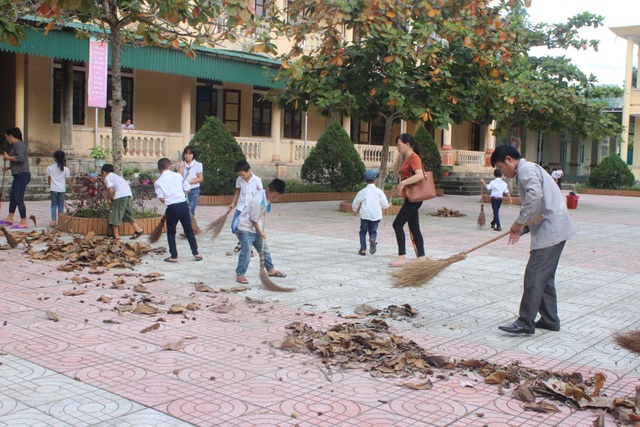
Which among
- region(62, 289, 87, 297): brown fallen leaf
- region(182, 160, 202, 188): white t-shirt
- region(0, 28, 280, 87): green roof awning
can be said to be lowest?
region(62, 289, 87, 297): brown fallen leaf

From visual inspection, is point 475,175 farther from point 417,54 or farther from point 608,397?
point 608,397

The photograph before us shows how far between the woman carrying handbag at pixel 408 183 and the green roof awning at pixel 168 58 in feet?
26.7

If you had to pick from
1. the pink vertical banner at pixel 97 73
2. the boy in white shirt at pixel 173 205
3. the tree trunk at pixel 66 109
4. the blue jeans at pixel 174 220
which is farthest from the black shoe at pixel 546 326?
the tree trunk at pixel 66 109

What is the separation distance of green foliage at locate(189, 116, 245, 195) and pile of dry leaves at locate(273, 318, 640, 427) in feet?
41.9

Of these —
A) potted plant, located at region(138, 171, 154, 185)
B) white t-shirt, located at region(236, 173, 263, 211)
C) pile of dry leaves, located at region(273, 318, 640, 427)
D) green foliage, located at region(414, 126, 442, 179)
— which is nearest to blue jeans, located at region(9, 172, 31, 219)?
white t-shirt, located at region(236, 173, 263, 211)

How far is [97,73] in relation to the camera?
17.0 m

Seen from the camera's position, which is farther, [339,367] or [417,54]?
[417,54]

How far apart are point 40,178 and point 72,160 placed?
43.0 inches

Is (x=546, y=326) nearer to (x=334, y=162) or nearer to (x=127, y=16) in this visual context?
(x=127, y=16)

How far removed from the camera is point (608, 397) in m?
4.44

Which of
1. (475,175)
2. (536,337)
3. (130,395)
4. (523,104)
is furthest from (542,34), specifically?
(130,395)

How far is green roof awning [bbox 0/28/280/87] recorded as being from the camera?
17141 millimetres

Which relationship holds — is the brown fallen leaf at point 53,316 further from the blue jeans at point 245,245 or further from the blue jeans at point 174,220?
the blue jeans at point 174,220

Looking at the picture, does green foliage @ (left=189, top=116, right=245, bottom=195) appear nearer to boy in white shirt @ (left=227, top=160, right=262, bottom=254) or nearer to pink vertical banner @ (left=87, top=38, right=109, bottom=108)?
pink vertical banner @ (left=87, top=38, right=109, bottom=108)
